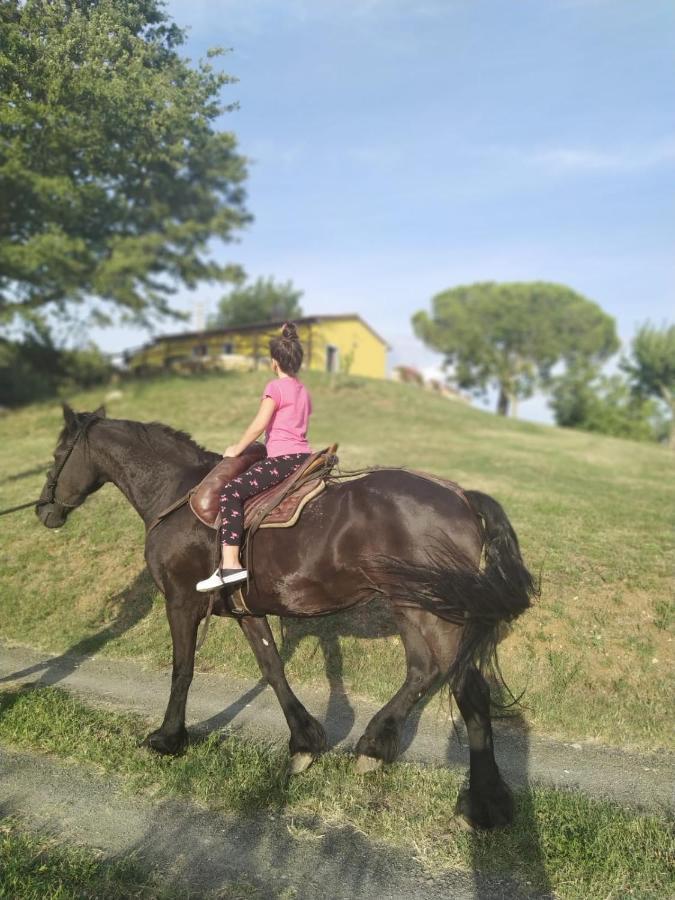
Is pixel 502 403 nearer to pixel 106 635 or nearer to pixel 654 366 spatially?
pixel 654 366

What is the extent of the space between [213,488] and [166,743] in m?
2.02

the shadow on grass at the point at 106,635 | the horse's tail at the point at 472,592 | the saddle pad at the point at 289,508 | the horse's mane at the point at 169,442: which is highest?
the horse's mane at the point at 169,442

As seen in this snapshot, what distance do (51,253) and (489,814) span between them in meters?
22.8

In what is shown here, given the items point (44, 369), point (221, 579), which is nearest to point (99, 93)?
point (221, 579)

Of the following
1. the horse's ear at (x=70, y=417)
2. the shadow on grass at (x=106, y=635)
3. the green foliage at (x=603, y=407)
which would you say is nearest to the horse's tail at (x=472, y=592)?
the horse's ear at (x=70, y=417)

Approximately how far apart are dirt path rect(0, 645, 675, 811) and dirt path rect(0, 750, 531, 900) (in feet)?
4.51

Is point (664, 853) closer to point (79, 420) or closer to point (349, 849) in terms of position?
point (349, 849)

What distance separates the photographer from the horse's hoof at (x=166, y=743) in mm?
5062

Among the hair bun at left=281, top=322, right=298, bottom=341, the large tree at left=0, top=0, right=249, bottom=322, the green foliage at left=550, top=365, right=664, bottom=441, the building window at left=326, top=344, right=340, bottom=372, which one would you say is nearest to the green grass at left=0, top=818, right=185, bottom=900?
the hair bun at left=281, top=322, right=298, bottom=341

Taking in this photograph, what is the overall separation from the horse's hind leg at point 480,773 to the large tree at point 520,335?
5721cm

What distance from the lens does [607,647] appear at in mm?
6941

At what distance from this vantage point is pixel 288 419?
5273 millimetres

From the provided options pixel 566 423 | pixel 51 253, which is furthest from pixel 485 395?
pixel 51 253

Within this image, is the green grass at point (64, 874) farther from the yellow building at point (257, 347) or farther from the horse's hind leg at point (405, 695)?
the yellow building at point (257, 347)
